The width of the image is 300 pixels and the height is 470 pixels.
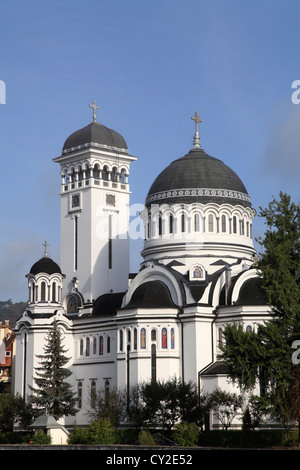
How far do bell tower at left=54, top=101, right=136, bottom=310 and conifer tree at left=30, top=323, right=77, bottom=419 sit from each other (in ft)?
26.6

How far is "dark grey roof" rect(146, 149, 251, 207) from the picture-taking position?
7194 cm

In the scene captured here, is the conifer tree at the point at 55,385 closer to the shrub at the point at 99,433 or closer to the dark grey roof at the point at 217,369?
the dark grey roof at the point at 217,369

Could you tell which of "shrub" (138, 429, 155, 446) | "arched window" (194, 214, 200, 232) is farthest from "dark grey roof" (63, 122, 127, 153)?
"shrub" (138, 429, 155, 446)

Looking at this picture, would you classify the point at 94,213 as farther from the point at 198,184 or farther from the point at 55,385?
the point at 55,385

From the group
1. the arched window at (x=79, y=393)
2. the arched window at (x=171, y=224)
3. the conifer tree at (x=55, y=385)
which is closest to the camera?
the conifer tree at (x=55, y=385)

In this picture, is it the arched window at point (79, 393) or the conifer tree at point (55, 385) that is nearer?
the conifer tree at point (55, 385)

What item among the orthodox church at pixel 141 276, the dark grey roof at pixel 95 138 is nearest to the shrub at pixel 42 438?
the orthodox church at pixel 141 276

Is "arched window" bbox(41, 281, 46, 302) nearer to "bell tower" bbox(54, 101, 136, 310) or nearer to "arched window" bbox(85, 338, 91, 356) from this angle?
"bell tower" bbox(54, 101, 136, 310)

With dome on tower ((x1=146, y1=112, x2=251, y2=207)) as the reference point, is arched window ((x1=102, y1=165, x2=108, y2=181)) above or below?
above

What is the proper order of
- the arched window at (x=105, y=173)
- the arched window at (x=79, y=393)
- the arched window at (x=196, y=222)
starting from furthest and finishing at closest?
the arched window at (x=105, y=173), the arched window at (x=79, y=393), the arched window at (x=196, y=222)

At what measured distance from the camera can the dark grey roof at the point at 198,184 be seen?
71938 millimetres

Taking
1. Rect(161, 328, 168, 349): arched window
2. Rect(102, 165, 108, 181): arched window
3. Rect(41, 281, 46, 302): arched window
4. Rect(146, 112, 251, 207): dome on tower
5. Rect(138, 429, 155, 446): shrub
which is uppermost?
Rect(102, 165, 108, 181): arched window

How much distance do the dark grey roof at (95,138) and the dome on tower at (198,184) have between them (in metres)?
6.34

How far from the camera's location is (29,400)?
70250 mm
